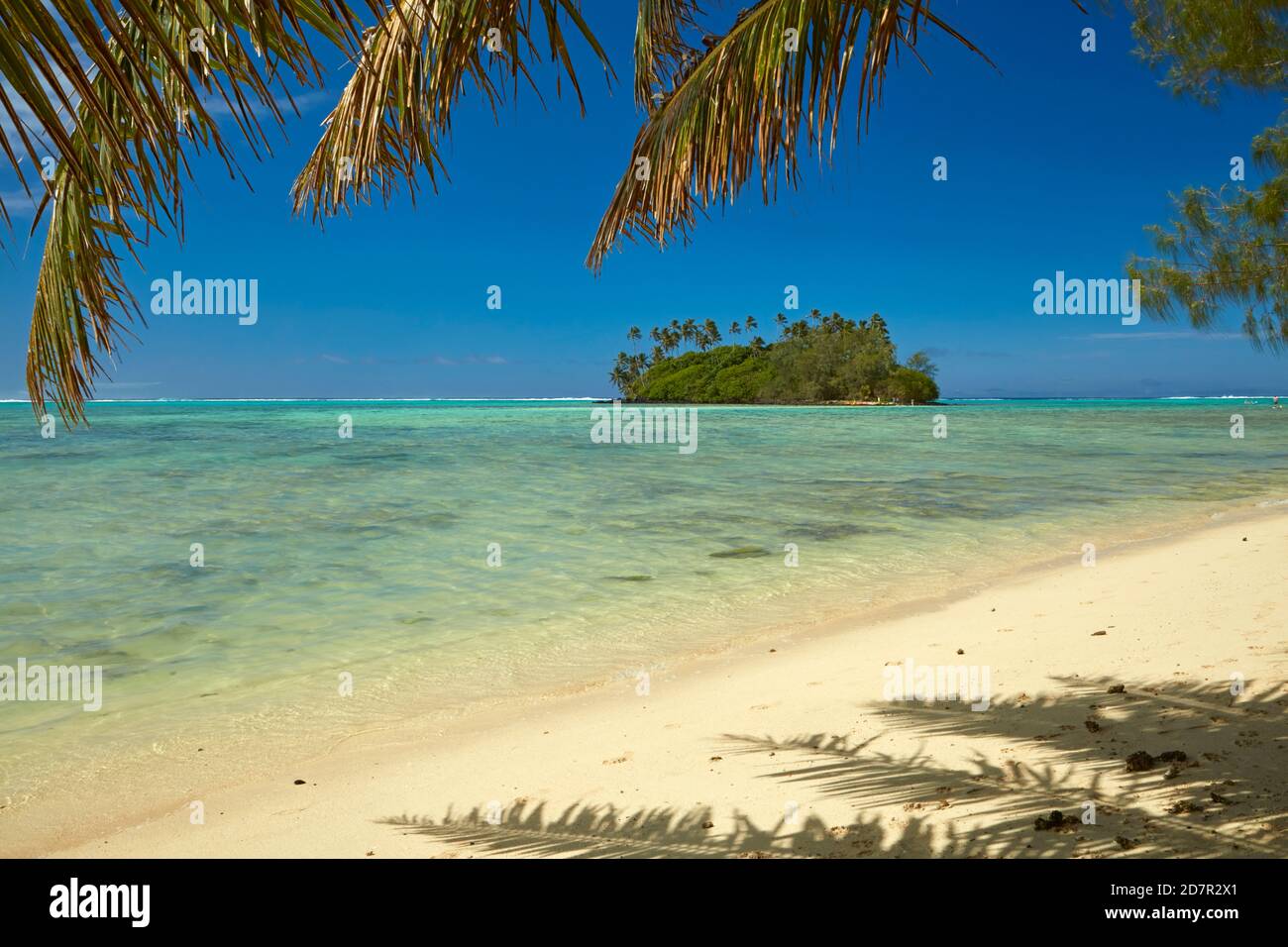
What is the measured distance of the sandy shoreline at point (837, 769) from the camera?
2816 millimetres

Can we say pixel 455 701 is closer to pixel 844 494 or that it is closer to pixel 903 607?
pixel 903 607

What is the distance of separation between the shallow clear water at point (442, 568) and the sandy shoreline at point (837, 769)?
90 cm

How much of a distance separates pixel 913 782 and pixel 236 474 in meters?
21.5

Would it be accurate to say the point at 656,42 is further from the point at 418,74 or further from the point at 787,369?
the point at 787,369

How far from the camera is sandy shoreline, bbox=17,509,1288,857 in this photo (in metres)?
2.82

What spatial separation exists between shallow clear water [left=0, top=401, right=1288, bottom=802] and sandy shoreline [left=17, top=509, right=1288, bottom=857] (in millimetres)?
898

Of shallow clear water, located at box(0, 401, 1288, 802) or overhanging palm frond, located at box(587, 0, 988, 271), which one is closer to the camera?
overhanging palm frond, located at box(587, 0, 988, 271)

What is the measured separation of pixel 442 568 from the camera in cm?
916

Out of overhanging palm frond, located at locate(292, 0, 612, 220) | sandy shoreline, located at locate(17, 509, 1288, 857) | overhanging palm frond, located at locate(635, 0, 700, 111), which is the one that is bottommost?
sandy shoreline, located at locate(17, 509, 1288, 857)

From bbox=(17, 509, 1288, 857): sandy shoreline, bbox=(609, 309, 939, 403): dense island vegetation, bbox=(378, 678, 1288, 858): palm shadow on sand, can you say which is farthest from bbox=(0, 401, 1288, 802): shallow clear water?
bbox=(609, 309, 939, 403): dense island vegetation

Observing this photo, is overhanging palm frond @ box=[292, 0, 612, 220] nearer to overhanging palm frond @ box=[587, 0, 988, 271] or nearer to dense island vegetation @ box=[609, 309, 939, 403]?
overhanging palm frond @ box=[587, 0, 988, 271]

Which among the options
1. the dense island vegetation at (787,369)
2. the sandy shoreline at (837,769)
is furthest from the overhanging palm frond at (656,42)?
the dense island vegetation at (787,369)

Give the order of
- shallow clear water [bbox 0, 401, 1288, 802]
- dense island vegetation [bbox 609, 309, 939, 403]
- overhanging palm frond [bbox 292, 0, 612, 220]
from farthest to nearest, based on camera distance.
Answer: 1. dense island vegetation [bbox 609, 309, 939, 403]
2. shallow clear water [bbox 0, 401, 1288, 802]
3. overhanging palm frond [bbox 292, 0, 612, 220]
